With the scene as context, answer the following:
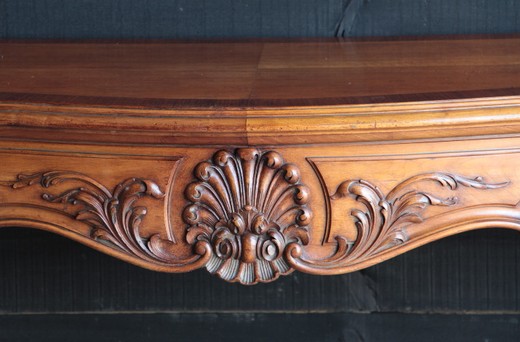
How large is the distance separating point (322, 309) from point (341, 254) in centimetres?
50

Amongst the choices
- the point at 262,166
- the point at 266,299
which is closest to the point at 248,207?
the point at 262,166

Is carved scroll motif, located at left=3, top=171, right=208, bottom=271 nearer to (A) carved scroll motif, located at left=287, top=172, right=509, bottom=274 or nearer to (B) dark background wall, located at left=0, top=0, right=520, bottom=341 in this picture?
(A) carved scroll motif, located at left=287, top=172, right=509, bottom=274

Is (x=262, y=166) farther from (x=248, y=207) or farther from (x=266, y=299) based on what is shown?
(x=266, y=299)

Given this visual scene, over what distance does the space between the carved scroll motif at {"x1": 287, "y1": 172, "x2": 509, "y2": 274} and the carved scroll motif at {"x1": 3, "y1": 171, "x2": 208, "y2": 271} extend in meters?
0.10

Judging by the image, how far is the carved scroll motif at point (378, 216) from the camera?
55 cm

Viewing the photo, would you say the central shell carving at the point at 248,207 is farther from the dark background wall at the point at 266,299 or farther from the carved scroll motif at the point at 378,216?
the dark background wall at the point at 266,299

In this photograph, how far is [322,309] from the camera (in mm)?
1052

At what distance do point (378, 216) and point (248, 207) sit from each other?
3.7 inches

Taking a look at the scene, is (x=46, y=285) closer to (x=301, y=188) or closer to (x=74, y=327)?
(x=74, y=327)

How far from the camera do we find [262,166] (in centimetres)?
54

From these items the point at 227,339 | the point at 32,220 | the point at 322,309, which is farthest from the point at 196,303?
the point at 32,220

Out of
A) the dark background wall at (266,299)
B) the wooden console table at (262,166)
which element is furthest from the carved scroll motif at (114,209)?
the dark background wall at (266,299)

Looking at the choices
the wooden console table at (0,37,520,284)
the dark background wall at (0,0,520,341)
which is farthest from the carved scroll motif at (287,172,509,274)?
the dark background wall at (0,0,520,341)

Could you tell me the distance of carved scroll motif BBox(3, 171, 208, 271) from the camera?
56 centimetres
